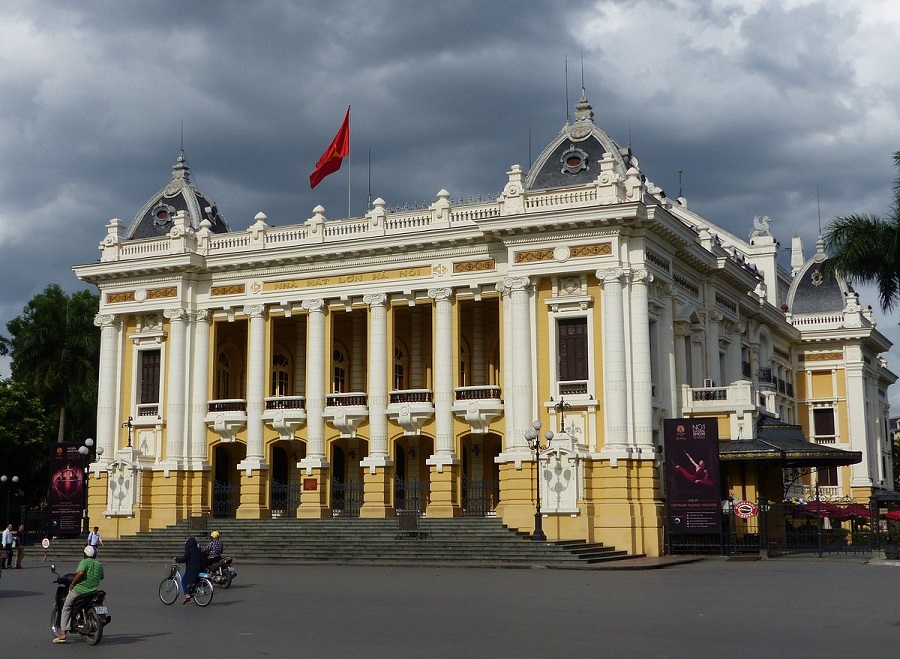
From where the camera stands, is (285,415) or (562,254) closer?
(562,254)

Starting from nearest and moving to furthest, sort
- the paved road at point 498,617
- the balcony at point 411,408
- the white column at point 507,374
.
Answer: the paved road at point 498,617 < the white column at point 507,374 < the balcony at point 411,408

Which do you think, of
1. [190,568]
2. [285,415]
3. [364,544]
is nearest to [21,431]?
[285,415]

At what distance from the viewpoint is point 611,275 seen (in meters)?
38.2

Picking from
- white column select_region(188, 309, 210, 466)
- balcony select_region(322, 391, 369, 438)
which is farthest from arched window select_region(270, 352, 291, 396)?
balcony select_region(322, 391, 369, 438)

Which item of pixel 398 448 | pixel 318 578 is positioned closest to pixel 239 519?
pixel 398 448

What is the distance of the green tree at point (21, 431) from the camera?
5728 cm

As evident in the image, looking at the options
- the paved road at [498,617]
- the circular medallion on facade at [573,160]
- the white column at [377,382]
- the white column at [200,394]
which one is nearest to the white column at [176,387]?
the white column at [200,394]

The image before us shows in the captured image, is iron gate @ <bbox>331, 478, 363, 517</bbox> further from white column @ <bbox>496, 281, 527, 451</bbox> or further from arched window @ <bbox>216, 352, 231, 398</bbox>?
arched window @ <bbox>216, 352, 231, 398</bbox>

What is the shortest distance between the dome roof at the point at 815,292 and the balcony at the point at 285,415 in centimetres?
3645

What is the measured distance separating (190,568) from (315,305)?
23.9 m


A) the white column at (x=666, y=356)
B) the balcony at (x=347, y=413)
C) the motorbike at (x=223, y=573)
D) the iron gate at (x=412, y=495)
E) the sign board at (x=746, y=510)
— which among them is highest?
the white column at (x=666, y=356)

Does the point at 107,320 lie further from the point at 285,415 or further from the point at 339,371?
the point at 339,371

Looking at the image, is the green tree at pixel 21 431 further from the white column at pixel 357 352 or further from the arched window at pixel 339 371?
the white column at pixel 357 352

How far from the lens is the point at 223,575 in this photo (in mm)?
24453
